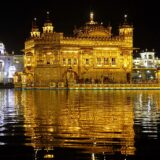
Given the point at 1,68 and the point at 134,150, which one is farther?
the point at 1,68

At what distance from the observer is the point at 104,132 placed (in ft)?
46.7

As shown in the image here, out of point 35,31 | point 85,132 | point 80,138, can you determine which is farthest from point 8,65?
point 80,138

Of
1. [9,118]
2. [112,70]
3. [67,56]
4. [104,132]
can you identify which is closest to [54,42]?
[67,56]

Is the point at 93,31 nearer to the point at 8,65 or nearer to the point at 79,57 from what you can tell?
the point at 79,57

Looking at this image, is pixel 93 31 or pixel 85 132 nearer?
pixel 85 132

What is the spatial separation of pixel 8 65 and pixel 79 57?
3191 cm

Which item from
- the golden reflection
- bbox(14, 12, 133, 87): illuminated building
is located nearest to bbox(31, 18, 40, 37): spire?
bbox(14, 12, 133, 87): illuminated building

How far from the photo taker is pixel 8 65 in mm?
102000

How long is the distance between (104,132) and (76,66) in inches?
2381

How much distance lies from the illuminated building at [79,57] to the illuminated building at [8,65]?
2136cm

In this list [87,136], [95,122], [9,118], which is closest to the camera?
[87,136]

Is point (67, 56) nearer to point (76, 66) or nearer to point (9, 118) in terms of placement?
point (76, 66)

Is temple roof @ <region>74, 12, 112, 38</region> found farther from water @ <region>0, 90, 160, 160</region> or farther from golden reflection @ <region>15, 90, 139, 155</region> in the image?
water @ <region>0, 90, 160, 160</region>

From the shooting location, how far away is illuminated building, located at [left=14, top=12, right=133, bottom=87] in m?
72.6
